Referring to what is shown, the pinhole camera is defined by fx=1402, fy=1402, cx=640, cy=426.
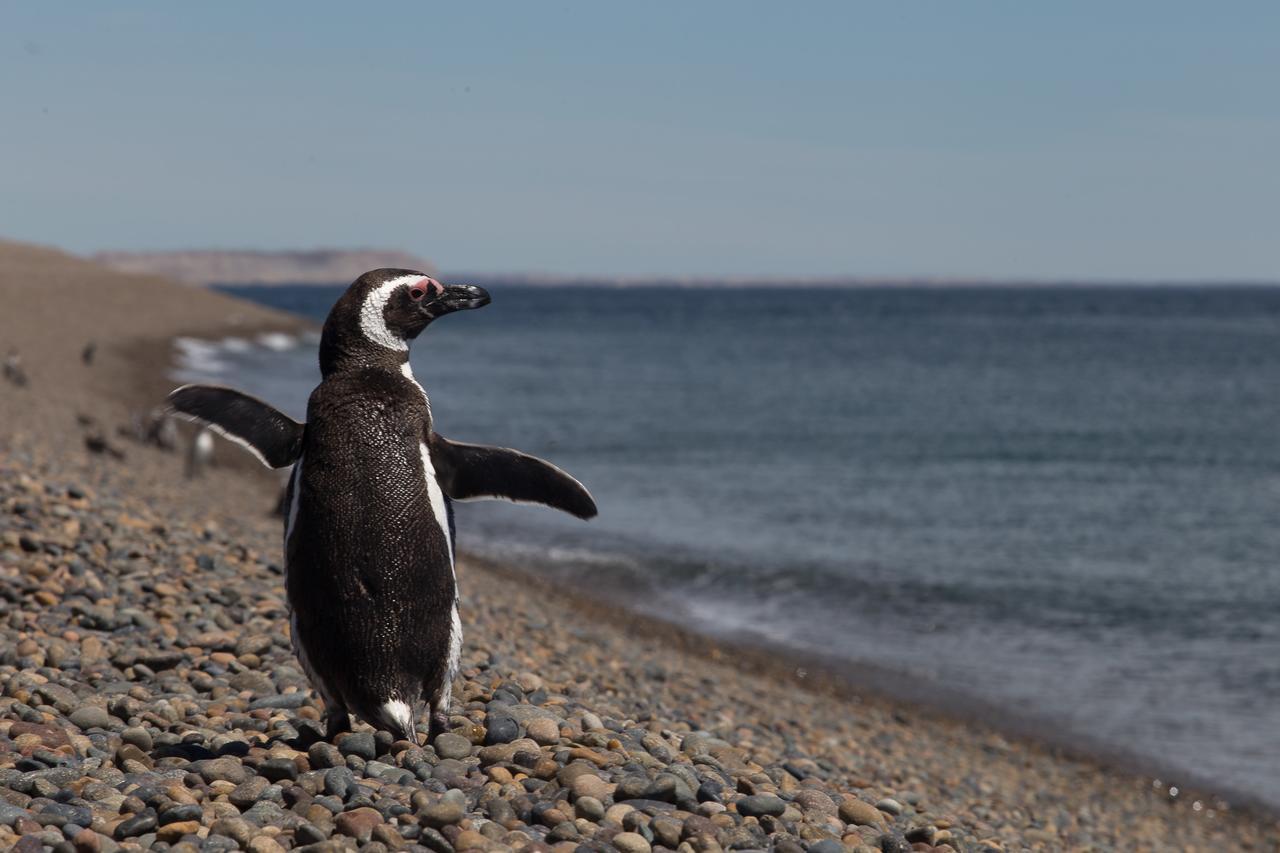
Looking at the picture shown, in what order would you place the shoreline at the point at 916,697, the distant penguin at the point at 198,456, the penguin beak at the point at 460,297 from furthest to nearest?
the distant penguin at the point at 198,456 < the shoreline at the point at 916,697 < the penguin beak at the point at 460,297

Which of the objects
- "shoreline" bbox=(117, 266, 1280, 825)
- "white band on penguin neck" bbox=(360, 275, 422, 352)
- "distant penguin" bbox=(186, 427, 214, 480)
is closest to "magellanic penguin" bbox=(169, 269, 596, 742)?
"white band on penguin neck" bbox=(360, 275, 422, 352)

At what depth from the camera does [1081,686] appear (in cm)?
1547

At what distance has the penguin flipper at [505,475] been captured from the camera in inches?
234

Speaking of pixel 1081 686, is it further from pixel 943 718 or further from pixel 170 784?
pixel 170 784

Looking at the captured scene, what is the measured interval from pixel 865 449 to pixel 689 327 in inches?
3373

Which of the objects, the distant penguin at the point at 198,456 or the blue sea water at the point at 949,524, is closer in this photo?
the blue sea water at the point at 949,524

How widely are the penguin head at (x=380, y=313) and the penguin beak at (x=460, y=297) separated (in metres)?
0.01

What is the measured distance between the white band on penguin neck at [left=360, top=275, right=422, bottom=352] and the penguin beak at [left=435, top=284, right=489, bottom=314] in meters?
0.18

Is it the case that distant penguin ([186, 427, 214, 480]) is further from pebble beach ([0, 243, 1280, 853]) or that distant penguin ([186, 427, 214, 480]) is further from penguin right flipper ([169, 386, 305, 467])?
penguin right flipper ([169, 386, 305, 467])

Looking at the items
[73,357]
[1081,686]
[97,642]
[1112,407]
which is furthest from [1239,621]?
[73,357]

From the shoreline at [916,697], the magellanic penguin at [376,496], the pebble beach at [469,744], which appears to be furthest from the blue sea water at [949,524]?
the magellanic penguin at [376,496]

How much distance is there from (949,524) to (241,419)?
→ 20.1 m

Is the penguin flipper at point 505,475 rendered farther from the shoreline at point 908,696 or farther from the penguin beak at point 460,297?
the shoreline at point 908,696

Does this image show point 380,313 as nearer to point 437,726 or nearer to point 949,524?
point 437,726
